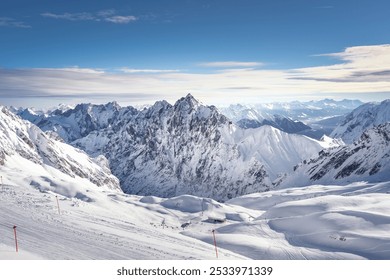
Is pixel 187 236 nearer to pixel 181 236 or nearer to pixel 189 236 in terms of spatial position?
pixel 189 236

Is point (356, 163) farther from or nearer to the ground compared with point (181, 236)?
nearer to the ground

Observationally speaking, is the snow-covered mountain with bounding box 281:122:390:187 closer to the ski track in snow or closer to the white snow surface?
the white snow surface

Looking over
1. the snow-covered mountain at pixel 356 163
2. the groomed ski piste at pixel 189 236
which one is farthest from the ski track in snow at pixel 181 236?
the snow-covered mountain at pixel 356 163

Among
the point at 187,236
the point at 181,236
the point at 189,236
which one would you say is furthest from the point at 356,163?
the point at 181,236

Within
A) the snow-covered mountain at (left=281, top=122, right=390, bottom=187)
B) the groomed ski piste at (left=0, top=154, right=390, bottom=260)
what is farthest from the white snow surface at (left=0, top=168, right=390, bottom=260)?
the snow-covered mountain at (left=281, top=122, right=390, bottom=187)

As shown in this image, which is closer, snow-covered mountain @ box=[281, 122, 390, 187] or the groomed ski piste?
the groomed ski piste

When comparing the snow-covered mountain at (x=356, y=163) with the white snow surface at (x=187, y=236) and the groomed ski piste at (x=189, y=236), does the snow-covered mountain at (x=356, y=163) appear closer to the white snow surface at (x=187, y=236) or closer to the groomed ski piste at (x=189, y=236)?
the white snow surface at (x=187, y=236)
